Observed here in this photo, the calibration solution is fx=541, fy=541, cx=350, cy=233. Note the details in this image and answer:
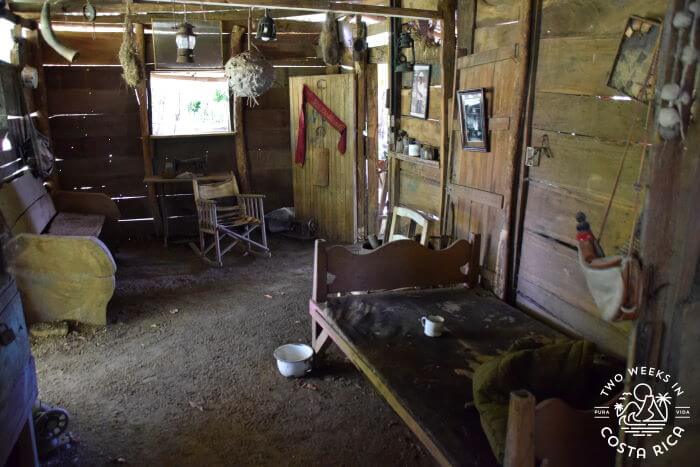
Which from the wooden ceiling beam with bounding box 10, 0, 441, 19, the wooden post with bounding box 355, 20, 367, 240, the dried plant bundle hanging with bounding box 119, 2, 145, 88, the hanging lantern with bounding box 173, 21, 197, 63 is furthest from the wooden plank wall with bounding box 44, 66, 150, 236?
the wooden post with bounding box 355, 20, 367, 240

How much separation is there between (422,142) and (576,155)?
6.97ft

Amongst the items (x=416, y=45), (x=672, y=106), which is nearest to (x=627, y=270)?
(x=672, y=106)

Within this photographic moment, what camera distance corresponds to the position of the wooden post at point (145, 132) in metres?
6.54

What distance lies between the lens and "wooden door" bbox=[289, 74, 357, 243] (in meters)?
6.52

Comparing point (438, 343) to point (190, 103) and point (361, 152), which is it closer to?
point (361, 152)

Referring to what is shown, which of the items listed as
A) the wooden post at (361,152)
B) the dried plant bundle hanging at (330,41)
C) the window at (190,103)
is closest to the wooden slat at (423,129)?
the wooden post at (361,152)

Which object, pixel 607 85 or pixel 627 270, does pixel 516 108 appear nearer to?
pixel 607 85

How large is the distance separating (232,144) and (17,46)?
2.62 metres

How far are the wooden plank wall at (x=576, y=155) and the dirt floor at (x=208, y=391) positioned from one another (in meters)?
1.22

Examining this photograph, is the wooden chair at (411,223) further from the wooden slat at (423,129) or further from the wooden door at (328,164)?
the wooden door at (328,164)

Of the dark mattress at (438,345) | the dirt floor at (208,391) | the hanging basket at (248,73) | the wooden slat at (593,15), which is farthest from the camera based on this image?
the hanging basket at (248,73)

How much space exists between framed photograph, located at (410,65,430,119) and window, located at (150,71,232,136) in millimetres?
3083

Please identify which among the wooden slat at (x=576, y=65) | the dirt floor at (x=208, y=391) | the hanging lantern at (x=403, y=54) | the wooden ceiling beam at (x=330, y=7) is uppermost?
the wooden ceiling beam at (x=330, y=7)

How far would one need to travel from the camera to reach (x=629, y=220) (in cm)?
271
